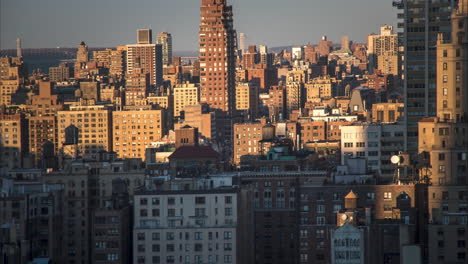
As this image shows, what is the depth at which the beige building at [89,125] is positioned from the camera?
6688 inches

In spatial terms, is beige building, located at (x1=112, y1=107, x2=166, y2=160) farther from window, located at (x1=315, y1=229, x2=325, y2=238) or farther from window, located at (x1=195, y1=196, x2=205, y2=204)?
window, located at (x1=315, y1=229, x2=325, y2=238)

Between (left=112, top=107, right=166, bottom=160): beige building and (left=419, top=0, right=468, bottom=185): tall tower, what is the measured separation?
3274 inches

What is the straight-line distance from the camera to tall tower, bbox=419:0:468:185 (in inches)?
3317

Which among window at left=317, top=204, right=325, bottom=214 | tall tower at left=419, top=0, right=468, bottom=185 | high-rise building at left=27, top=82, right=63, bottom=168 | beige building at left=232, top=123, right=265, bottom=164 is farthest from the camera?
high-rise building at left=27, top=82, right=63, bottom=168

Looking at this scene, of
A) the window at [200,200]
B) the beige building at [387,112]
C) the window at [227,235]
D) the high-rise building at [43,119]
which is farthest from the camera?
the high-rise building at [43,119]

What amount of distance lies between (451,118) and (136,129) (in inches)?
3595

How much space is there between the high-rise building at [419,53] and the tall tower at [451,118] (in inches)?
513

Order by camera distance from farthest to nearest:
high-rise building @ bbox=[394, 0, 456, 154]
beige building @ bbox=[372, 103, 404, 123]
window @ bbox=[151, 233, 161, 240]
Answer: beige building @ bbox=[372, 103, 404, 123] < high-rise building @ bbox=[394, 0, 456, 154] < window @ bbox=[151, 233, 161, 240]

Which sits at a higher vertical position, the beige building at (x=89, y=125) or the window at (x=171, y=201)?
the beige building at (x=89, y=125)

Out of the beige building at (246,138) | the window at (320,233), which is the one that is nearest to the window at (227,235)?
the window at (320,233)

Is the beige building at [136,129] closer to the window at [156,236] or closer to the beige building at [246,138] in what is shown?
the beige building at [246,138]

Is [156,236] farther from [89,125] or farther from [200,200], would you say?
[89,125]

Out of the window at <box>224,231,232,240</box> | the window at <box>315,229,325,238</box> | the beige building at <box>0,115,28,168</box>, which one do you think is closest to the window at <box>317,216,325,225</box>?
the window at <box>315,229,325,238</box>

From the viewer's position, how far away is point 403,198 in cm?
8694
